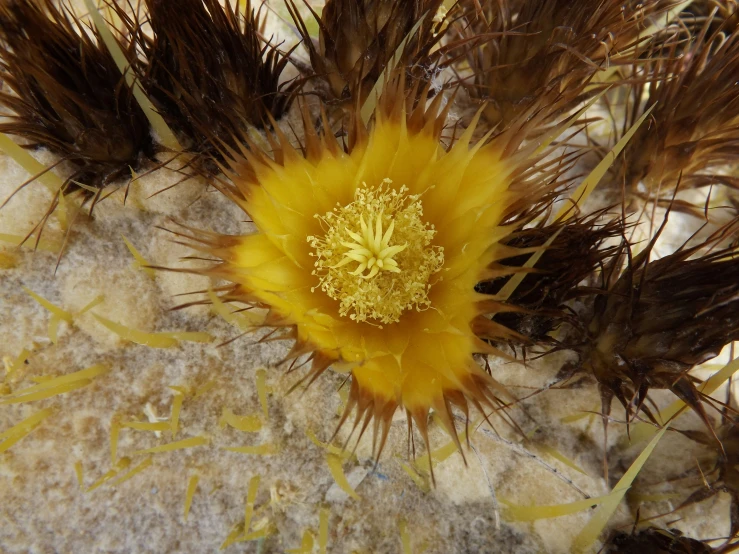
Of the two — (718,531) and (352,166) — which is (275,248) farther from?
(718,531)

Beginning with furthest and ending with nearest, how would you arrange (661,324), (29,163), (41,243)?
(41,243) < (29,163) < (661,324)

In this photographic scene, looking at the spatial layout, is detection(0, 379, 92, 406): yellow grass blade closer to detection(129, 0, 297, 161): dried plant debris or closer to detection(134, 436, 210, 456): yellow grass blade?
detection(134, 436, 210, 456): yellow grass blade

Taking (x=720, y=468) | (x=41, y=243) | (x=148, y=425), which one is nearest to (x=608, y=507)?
(x=720, y=468)

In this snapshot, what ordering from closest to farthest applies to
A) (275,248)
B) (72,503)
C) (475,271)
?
1. (475,271)
2. (275,248)
3. (72,503)

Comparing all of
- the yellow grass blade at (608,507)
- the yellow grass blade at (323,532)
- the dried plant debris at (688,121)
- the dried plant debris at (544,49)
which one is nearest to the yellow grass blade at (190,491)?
the yellow grass blade at (323,532)

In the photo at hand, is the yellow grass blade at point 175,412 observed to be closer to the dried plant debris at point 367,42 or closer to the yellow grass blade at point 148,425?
the yellow grass blade at point 148,425

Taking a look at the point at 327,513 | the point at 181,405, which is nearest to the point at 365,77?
the point at 181,405

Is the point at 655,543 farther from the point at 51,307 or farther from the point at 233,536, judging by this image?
the point at 51,307
